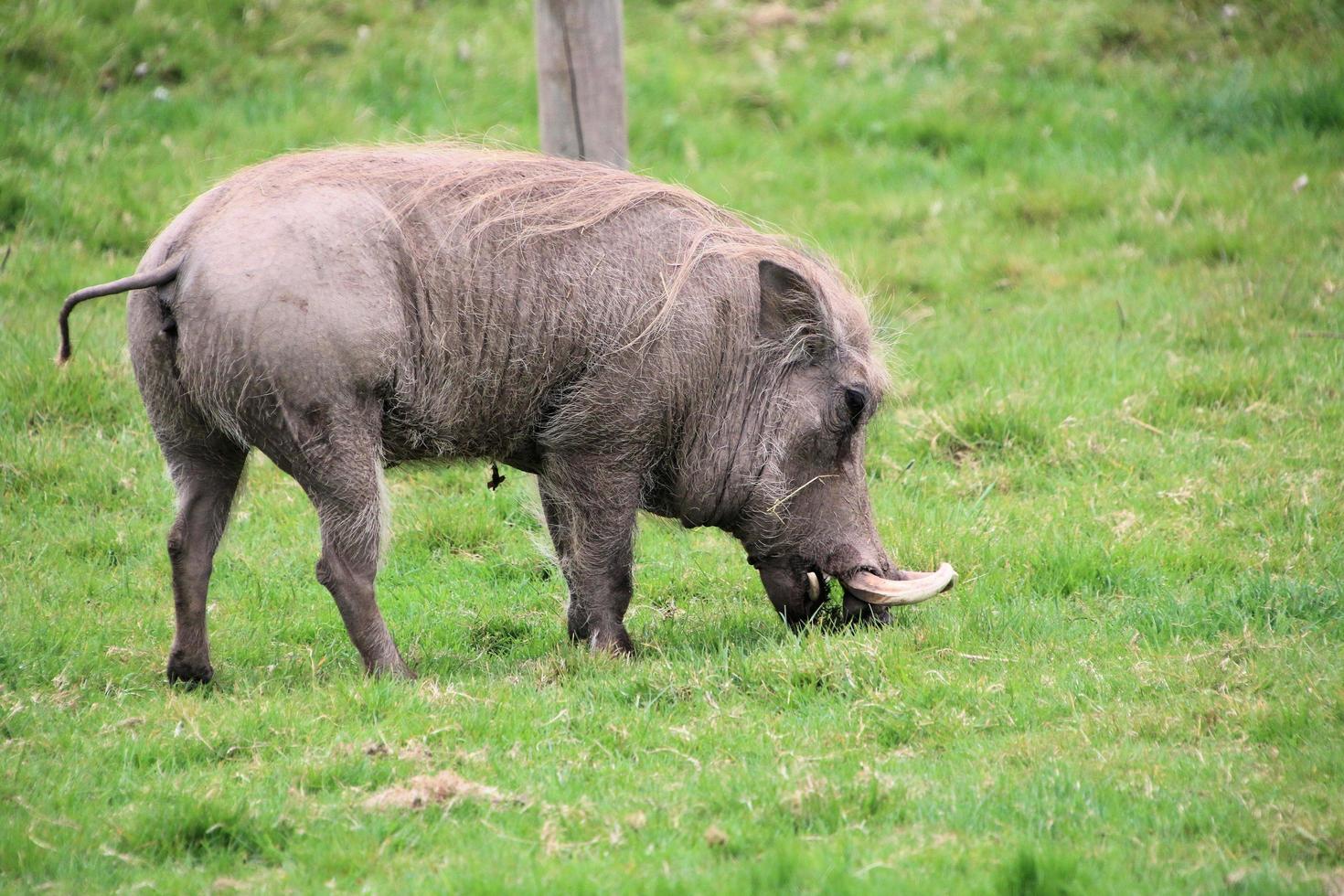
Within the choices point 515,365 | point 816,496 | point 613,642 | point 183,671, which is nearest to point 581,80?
point 515,365

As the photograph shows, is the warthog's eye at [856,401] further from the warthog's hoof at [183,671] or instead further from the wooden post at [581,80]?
the warthog's hoof at [183,671]

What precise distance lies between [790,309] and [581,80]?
2212 mm

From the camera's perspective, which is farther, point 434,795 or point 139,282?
point 139,282

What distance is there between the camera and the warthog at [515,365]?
4.70 m

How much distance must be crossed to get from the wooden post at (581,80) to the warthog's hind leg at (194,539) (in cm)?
270

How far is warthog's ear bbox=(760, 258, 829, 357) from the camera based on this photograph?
5496mm

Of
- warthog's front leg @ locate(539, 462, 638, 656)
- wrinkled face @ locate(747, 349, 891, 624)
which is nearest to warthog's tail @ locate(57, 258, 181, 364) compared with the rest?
warthog's front leg @ locate(539, 462, 638, 656)

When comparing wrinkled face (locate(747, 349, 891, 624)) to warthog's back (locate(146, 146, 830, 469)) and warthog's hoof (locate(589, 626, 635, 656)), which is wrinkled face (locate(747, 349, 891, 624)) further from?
warthog's hoof (locate(589, 626, 635, 656))

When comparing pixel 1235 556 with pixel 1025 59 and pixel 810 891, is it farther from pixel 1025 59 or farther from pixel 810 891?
pixel 1025 59

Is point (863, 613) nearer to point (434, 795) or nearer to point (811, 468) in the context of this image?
point (811, 468)

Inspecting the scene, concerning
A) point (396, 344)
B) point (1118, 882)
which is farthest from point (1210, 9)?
point (1118, 882)

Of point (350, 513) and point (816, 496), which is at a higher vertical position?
point (350, 513)

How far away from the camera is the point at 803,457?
556 cm

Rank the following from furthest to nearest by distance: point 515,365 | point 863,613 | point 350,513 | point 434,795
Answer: point 863,613, point 515,365, point 350,513, point 434,795
